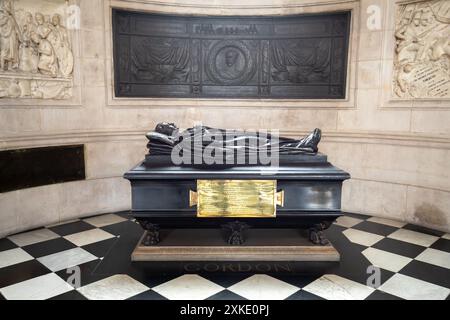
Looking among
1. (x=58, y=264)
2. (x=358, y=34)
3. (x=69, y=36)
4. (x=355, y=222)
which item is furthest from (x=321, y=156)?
(x=69, y=36)

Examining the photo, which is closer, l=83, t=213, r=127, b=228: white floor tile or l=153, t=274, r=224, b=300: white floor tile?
l=153, t=274, r=224, b=300: white floor tile

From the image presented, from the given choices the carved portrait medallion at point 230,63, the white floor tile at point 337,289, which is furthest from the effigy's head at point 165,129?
the white floor tile at point 337,289

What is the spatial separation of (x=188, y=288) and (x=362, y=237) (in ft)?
6.31

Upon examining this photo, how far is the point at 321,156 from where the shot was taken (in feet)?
9.71

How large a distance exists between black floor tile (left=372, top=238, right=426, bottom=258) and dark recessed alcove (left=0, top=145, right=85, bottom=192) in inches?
129

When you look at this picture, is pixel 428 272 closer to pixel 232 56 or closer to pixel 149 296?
→ pixel 149 296

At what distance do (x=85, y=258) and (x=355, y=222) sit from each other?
9.30ft

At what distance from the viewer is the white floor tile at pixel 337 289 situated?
7.30ft

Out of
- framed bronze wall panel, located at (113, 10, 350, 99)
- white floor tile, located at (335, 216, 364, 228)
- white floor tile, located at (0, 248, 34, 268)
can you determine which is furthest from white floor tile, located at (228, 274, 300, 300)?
framed bronze wall panel, located at (113, 10, 350, 99)

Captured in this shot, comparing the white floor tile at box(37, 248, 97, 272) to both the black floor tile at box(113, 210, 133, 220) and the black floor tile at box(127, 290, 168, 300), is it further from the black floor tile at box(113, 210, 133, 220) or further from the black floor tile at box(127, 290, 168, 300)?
the black floor tile at box(113, 210, 133, 220)

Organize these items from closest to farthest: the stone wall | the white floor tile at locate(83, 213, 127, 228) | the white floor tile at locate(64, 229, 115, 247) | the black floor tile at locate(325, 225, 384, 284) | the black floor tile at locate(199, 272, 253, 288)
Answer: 1. the black floor tile at locate(199, 272, 253, 288)
2. the black floor tile at locate(325, 225, 384, 284)
3. the white floor tile at locate(64, 229, 115, 247)
4. the stone wall
5. the white floor tile at locate(83, 213, 127, 228)

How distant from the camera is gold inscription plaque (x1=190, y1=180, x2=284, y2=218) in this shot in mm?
2635

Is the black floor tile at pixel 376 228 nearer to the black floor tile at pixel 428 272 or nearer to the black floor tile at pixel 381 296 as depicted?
the black floor tile at pixel 428 272

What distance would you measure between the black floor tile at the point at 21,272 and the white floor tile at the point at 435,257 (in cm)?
307
